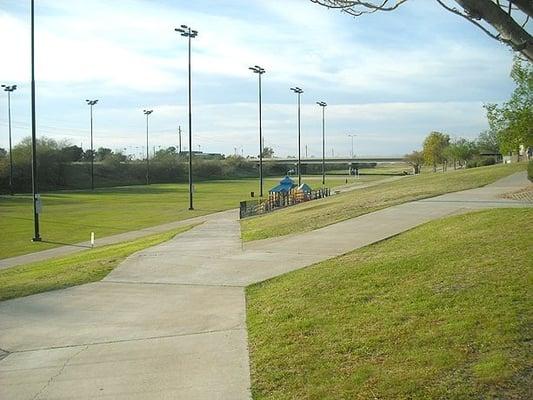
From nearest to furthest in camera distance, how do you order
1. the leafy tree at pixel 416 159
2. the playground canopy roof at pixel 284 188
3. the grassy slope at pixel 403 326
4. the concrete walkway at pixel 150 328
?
the grassy slope at pixel 403 326 < the concrete walkway at pixel 150 328 < the playground canopy roof at pixel 284 188 < the leafy tree at pixel 416 159

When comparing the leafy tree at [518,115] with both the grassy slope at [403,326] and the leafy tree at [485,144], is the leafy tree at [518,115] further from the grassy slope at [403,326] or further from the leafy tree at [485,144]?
the leafy tree at [485,144]

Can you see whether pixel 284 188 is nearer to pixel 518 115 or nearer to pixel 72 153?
pixel 518 115

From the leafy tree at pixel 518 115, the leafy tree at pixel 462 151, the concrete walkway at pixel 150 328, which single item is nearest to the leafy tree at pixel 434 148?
the leafy tree at pixel 462 151

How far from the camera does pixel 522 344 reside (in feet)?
19.2

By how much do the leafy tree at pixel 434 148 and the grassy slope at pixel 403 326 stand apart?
105152mm

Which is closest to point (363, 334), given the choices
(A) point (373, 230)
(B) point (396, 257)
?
(B) point (396, 257)

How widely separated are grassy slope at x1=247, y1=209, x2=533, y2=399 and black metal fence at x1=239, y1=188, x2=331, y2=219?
2424 centimetres

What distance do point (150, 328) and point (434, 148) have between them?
110 meters

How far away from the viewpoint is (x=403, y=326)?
6.76m

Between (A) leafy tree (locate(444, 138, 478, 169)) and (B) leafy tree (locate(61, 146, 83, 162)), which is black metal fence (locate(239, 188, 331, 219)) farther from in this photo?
(B) leafy tree (locate(61, 146, 83, 162))

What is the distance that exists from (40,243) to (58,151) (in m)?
95.0

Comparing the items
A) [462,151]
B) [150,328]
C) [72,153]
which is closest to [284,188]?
[150,328]

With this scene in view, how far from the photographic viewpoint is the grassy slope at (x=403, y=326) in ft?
17.3

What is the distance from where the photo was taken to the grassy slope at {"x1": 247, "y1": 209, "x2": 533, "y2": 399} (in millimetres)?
5266
